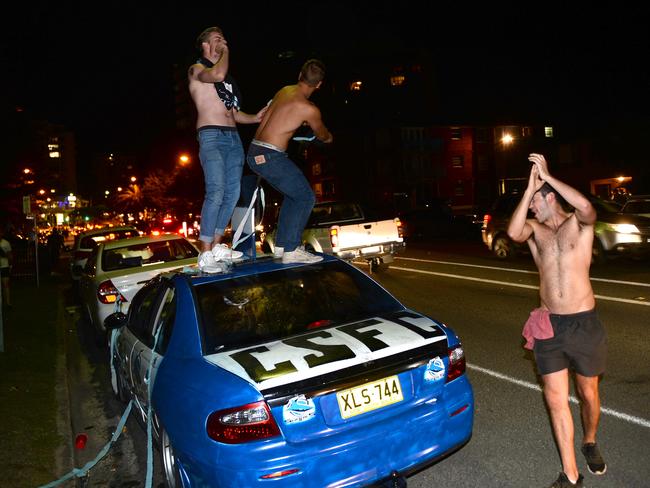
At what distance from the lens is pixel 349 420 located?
10.5 feet

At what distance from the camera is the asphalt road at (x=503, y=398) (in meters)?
4.16

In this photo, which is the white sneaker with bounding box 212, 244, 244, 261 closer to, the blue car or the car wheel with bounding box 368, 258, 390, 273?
the blue car

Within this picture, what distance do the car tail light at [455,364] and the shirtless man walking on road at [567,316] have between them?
52 cm

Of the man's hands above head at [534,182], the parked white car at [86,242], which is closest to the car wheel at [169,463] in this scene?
the man's hands above head at [534,182]

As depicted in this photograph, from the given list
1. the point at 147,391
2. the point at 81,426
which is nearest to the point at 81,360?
the point at 81,426

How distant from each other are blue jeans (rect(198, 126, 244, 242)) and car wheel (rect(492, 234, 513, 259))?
518 inches

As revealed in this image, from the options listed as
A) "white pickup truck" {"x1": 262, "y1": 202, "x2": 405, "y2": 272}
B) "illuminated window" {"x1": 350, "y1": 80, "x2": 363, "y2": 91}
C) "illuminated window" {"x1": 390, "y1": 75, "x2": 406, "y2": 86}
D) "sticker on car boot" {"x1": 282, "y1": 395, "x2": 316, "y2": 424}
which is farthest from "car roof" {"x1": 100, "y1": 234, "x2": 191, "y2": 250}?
"illuminated window" {"x1": 390, "y1": 75, "x2": 406, "y2": 86}

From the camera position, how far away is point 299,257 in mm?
4637

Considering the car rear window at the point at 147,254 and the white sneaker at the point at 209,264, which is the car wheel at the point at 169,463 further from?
the car rear window at the point at 147,254

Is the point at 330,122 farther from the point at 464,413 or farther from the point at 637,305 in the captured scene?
the point at 464,413

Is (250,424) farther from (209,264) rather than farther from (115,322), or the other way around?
(115,322)

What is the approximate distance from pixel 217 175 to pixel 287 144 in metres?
0.66

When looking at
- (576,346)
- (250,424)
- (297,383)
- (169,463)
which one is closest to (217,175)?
(169,463)

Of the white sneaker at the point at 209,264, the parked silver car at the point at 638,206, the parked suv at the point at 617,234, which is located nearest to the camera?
the white sneaker at the point at 209,264
